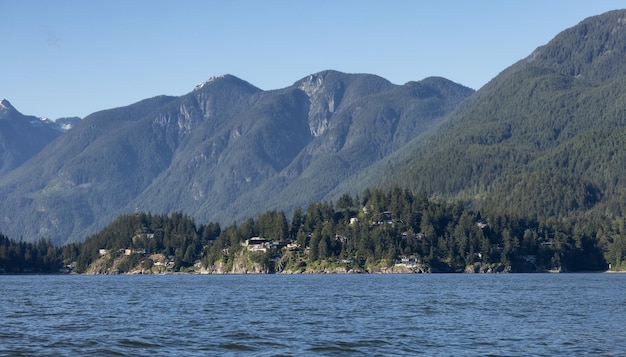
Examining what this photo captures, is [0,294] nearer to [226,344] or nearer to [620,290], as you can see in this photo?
[226,344]

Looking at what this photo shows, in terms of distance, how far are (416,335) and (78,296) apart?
78.8m

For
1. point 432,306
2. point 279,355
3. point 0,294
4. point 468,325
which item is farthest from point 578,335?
point 0,294

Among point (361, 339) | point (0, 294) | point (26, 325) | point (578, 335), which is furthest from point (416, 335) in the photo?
point (0, 294)

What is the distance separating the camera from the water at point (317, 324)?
8081cm

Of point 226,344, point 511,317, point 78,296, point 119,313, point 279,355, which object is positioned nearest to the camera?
point 279,355

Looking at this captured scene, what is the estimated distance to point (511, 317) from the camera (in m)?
107

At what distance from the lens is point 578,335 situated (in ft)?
293

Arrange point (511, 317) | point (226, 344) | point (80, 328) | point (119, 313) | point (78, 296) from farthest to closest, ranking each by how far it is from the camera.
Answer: point (78, 296), point (119, 313), point (511, 317), point (80, 328), point (226, 344)

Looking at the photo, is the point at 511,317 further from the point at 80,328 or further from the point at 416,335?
the point at 80,328

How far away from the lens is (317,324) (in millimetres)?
100000

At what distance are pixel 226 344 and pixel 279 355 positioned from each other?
7521 mm

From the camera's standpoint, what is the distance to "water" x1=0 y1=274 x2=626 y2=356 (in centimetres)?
8081

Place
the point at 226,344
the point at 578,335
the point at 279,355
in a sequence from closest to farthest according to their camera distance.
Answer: the point at 279,355 → the point at 226,344 → the point at 578,335

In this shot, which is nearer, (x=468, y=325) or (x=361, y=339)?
(x=361, y=339)
